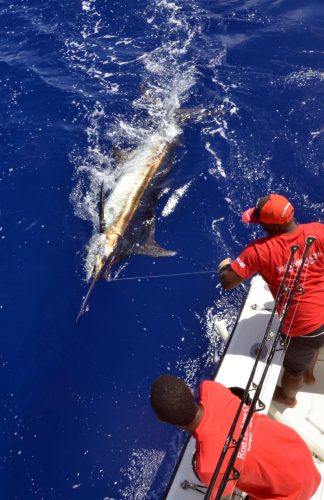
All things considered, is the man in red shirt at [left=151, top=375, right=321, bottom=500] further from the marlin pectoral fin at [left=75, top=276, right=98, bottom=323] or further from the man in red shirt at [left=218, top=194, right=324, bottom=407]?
the marlin pectoral fin at [left=75, top=276, right=98, bottom=323]

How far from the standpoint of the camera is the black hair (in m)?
2.52

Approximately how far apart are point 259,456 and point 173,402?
24.7 inches

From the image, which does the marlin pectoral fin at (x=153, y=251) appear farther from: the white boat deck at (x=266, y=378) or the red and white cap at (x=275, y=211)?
the red and white cap at (x=275, y=211)

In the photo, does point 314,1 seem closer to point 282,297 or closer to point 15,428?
point 282,297

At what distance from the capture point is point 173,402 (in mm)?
2531

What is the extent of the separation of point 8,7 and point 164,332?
9997 millimetres

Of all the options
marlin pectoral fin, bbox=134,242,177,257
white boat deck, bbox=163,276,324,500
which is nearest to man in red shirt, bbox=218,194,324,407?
white boat deck, bbox=163,276,324,500

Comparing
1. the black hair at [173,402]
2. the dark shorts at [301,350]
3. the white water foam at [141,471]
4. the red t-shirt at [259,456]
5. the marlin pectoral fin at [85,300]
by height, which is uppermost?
the black hair at [173,402]

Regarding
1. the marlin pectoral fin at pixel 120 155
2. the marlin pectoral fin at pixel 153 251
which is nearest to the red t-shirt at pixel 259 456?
the marlin pectoral fin at pixel 153 251

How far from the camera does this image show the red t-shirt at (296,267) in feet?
12.4

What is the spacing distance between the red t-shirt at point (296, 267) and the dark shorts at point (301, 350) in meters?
0.07

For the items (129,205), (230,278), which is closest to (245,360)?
(230,278)

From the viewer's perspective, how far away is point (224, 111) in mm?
8562

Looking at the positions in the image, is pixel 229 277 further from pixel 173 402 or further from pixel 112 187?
pixel 112 187
